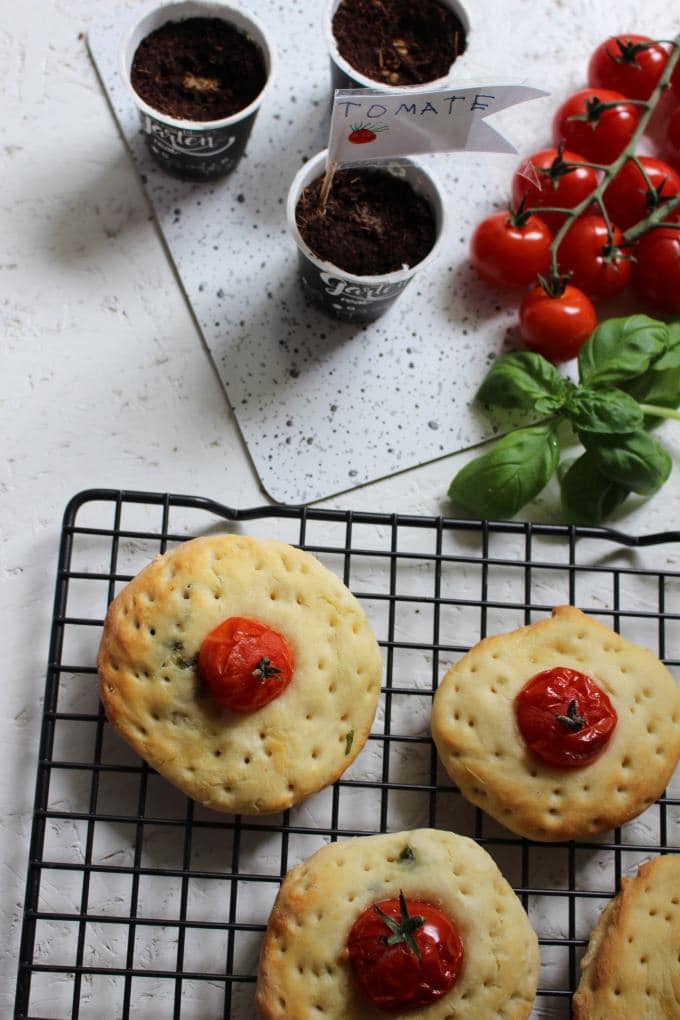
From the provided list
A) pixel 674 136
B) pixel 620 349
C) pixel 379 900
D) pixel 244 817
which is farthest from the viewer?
pixel 674 136

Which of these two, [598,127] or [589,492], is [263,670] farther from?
[598,127]

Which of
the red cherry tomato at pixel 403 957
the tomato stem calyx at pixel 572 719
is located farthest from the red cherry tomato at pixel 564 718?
the red cherry tomato at pixel 403 957

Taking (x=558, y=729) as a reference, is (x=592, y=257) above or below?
above

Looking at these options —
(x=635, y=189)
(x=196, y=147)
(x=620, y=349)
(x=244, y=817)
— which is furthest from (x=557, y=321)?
(x=244, y=817)

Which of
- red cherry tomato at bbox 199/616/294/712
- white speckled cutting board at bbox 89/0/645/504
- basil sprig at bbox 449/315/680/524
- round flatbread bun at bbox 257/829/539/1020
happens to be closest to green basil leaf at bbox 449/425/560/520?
basil sprig at bbox 449/315/680/524

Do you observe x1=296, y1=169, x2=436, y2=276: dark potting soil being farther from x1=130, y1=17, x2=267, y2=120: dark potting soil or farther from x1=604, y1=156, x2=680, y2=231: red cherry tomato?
x1=604, y1=156, x2=680, y2=231: red cherry tomato

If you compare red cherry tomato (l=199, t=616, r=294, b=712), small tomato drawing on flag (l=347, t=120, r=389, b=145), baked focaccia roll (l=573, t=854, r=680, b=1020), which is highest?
small tomato drawing on flag (l=347, t=120, r=389, b=145)

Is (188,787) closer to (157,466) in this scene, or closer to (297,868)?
(297,868)
